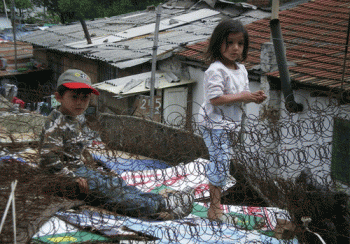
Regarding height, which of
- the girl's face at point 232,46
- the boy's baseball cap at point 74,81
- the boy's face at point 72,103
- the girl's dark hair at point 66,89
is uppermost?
the girl's face at point 232,46

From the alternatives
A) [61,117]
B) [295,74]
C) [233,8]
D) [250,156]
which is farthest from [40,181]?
[233,8]

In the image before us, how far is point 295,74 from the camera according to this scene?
6.72 metres

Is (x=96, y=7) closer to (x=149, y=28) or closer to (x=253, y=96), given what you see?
(x=149, y=28)

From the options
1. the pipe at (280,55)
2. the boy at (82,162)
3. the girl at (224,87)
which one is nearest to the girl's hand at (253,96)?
the girl at (224,87)

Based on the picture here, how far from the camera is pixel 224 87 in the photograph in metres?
3.00

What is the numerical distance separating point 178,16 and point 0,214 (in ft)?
44.3

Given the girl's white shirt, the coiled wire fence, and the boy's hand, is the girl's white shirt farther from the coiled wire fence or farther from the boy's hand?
the boy's hand

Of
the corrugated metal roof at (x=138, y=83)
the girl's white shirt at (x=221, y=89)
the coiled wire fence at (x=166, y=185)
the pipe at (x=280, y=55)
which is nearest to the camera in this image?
the coiled wire fence at (x=166, y=185)

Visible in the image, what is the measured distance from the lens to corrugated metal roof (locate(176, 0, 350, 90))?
257 inches

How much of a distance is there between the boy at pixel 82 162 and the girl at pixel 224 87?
1.04ft

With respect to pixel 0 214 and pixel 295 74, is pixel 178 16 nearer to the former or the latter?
pixel 295 74

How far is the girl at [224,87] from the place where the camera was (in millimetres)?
2710

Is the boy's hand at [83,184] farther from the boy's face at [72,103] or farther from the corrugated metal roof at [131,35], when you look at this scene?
the corrugated metal roof at [131,35]

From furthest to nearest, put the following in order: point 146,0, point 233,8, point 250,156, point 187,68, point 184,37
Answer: point 146,0, point 233,8, point 184,37, point 187,68, point 250,156
